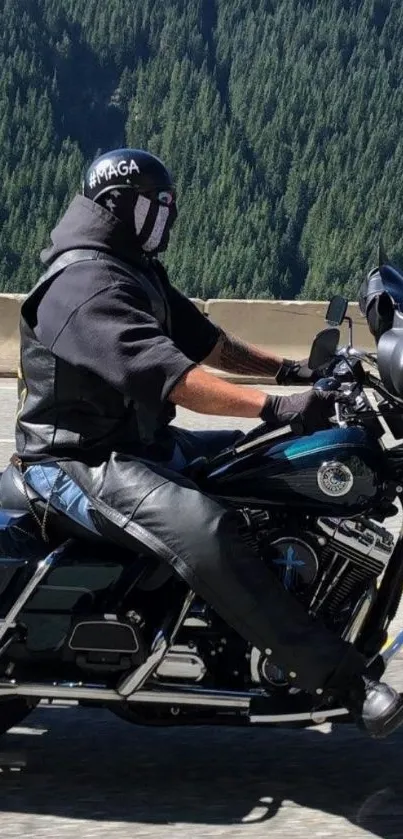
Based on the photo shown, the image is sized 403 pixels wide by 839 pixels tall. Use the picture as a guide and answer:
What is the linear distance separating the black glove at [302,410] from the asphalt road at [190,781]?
38.7 inches

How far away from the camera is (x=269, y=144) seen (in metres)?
107

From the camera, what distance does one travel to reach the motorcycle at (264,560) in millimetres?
3467

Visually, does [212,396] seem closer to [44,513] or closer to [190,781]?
[44,513]

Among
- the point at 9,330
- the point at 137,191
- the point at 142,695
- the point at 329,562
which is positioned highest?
the point at 137,191

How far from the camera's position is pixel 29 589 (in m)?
3.51

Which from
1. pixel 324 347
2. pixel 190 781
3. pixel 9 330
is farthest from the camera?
pixel 9 330

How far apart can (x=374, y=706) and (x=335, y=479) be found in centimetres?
57

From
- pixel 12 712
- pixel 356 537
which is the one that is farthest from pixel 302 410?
pixel 12 712

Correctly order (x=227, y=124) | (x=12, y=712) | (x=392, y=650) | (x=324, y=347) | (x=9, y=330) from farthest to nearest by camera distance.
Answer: (x=227, y=124) < (x=9, y=330) < (x=12, y=712) < (x=392, y=650) < (x=324, y=347)

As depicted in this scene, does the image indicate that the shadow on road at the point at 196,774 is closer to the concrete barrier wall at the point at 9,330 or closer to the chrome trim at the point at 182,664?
the chrome trim at the point at 182,664

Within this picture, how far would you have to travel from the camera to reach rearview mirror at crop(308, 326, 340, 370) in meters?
3.27

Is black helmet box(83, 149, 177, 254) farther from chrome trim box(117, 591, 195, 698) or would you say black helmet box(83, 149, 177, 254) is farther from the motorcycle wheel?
the motorcycle wheel

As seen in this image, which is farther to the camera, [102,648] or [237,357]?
[237,357]

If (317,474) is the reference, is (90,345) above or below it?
above
